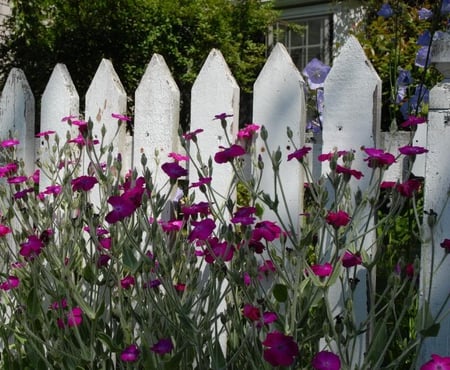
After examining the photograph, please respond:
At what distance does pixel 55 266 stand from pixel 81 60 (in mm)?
5201

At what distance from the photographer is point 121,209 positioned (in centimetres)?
132

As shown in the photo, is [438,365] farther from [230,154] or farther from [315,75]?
[315,75]

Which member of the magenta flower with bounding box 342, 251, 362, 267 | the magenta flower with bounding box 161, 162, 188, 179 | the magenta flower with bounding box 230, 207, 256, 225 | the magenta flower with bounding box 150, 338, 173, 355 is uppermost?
the magenta flower with bounding box 161, 162, 188, 179

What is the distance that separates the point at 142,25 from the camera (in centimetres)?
647

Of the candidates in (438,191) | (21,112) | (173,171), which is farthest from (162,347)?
(21,112)

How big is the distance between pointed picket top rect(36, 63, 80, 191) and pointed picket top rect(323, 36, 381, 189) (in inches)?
38.3

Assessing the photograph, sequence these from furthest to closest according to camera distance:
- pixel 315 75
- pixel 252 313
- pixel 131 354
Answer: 1. pixel 315 75
2. pixel 131 354
3. pixel 252 313

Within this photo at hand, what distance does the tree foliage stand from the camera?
6395mm

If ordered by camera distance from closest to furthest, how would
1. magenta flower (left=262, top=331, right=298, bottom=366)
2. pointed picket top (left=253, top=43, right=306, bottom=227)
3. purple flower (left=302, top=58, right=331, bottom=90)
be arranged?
1. magenta flower (left=262, top=331, right=298, bottom=366)
2. pointed picket top (left=253, top=43, right=306, bottom=227)
3. purple flower (left=302, top=58, right=331, bottom=90)

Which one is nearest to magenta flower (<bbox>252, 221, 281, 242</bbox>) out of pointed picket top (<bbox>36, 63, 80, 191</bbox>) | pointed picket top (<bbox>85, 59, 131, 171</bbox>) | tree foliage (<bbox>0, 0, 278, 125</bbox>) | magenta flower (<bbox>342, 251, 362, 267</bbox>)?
magenta flower (<bbox>342, 251, 362, 267</bbox>)

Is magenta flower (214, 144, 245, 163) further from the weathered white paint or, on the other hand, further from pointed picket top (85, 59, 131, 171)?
pointed picket top (85, 59, 131, 171)

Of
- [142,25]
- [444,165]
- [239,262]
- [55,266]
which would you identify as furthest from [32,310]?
[142,25]

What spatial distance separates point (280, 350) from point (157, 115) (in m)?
1.15

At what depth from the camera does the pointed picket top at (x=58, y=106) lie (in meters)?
2.36
